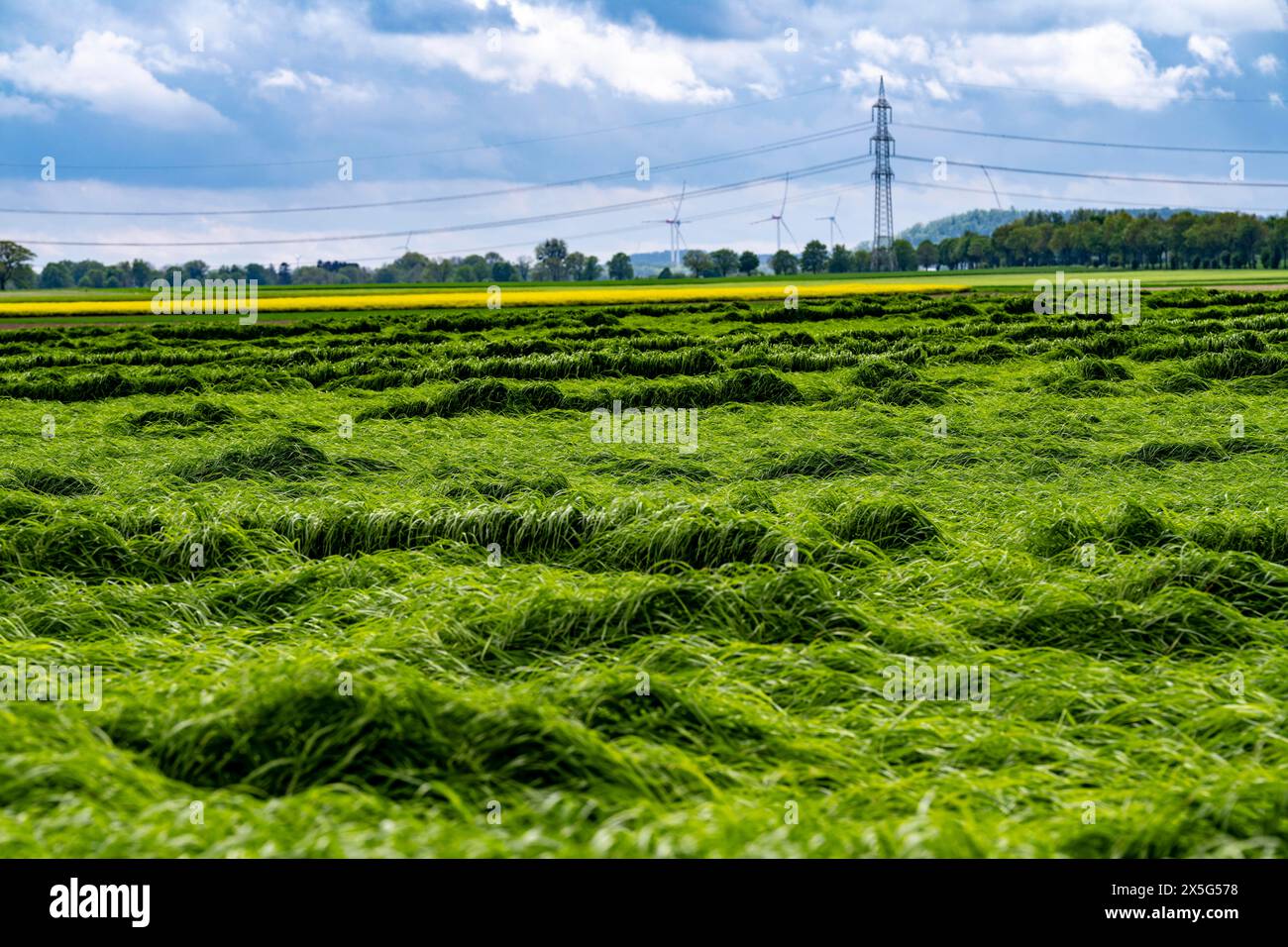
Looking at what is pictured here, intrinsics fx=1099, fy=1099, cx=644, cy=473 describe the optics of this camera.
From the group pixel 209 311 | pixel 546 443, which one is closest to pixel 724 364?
pixel 546 443

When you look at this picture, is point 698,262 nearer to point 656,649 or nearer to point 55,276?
point 55,276

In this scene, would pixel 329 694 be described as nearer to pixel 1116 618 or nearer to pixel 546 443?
pixel 1116 618

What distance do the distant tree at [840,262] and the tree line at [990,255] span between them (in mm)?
161

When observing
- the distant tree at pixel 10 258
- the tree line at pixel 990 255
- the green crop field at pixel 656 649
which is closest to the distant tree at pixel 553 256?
the tree line at pixel 990 255

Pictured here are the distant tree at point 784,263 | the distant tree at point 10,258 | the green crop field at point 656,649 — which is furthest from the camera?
the distant tree at point 784,263

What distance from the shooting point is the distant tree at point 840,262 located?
6939 inches

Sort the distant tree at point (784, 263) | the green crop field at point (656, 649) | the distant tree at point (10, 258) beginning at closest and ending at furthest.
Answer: the green crop field at point (656, 649) < the distant tree at point (10, 258) < the distant tree at point (784, 263)

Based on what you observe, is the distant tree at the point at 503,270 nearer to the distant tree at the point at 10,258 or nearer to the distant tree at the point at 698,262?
the distant tree at the point at 698,262

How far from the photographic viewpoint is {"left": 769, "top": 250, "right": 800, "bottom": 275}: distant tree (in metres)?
175

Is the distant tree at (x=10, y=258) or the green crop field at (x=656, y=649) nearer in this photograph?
the green crop field at (x=656, y=649)

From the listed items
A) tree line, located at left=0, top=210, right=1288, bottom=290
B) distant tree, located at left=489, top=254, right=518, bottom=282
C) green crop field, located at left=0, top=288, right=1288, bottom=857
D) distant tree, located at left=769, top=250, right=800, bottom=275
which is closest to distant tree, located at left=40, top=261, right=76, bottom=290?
Answer: tree line, located at left=0, top=210, right=1288, bottom=290
